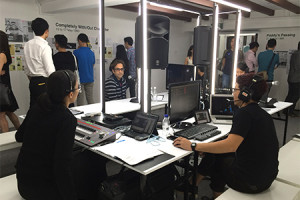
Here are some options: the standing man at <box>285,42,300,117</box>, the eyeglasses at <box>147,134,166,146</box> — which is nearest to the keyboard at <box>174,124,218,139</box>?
the eyeglasses at <box>147,134,166,146</box>

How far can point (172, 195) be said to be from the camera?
201 cm

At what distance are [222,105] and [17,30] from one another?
371cm

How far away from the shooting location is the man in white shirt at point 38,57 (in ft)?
9.86

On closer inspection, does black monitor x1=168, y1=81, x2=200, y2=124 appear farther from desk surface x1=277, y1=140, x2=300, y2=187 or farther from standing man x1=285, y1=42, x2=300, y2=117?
standing man x1=285, y1=42, x2=300, y2=117

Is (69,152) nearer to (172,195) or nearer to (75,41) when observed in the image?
(172,195)

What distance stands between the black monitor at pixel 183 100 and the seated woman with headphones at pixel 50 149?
1.02 meters

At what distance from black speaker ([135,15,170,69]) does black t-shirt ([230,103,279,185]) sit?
1013mm

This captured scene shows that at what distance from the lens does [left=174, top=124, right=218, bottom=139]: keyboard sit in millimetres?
2138

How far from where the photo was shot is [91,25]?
5.43 m

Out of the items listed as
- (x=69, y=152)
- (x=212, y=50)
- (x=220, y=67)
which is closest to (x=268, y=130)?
(x=69, y=152)

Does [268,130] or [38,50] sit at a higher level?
[38,50]

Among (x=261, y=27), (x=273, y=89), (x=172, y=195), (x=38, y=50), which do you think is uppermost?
(x=261, y=27)

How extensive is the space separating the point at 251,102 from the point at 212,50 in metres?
1.50

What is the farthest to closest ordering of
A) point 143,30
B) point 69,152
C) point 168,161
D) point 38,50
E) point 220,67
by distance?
point 220,67 < point 38,50 < point 143,30 < point 168,161 < point 69,152
